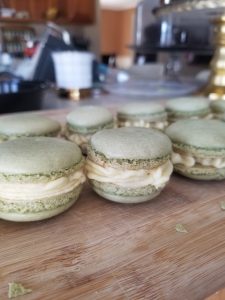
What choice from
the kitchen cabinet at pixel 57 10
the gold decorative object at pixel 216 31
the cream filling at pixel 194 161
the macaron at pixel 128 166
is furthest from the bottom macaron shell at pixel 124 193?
the kitchen cabinet at pixel 57 10

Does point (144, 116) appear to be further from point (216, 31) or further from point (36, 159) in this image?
point (216, 31)

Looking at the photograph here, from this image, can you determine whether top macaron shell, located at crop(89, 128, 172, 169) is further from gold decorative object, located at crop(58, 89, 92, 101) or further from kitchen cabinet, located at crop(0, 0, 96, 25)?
kitchen cabinet, located at crop(0, 0, 96, 25)

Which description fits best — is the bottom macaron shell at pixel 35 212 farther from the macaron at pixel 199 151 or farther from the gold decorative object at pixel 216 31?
the gold decorative object at pixel 216 31

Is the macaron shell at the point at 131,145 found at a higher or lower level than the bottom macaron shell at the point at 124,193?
higher

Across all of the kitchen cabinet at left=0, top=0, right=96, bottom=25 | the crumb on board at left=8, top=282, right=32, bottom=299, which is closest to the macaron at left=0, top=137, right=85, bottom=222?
the crumb on board at left=8, top=282, right=32, bottom=299

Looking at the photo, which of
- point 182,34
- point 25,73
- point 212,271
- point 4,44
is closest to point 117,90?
point 25,73

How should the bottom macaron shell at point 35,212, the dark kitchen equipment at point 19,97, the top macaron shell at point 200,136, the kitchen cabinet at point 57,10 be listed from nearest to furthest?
the bottom macaron shell at point 35,212 → the top macaron shell at point 200,136 → the dark kitchen equipment at point 19,97 → the kitchen cabinet at point 57,10

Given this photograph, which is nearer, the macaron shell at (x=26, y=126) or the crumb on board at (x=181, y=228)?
the crumb on board at (x=181, y=228)
